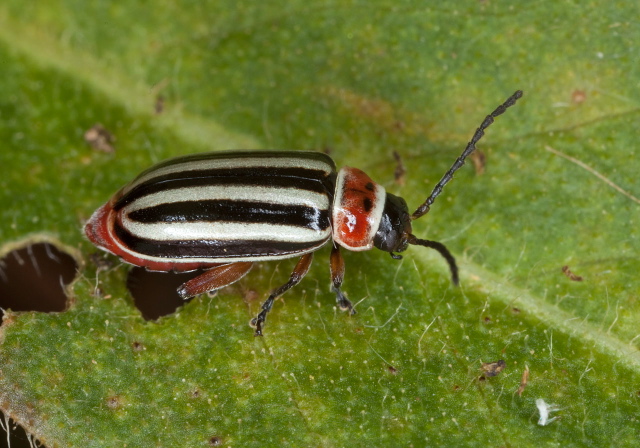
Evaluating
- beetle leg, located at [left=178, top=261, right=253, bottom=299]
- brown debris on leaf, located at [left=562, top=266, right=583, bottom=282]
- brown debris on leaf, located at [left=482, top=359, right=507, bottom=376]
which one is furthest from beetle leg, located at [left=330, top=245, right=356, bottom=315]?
brown debris on leaf, located at [left=562, top=266, right=583, bottom=282]

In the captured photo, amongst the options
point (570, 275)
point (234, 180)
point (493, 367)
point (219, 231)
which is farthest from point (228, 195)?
point (570, 275)

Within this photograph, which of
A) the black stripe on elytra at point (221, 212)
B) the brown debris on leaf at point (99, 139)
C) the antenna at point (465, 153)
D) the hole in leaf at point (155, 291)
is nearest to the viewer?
the black stripe on elytra at point (221, 212)

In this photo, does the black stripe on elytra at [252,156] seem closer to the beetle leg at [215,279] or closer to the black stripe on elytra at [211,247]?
the black stripe on elytra at [211,247]

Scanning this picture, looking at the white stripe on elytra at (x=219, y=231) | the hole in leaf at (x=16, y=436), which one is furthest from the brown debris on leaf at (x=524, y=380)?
the hole in leaf at (x=16, y=436)

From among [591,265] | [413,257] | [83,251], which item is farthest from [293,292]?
[591,265]

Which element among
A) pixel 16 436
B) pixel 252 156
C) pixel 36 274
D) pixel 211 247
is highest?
pixel 252 156

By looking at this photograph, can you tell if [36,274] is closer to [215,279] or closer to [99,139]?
[99,139]
